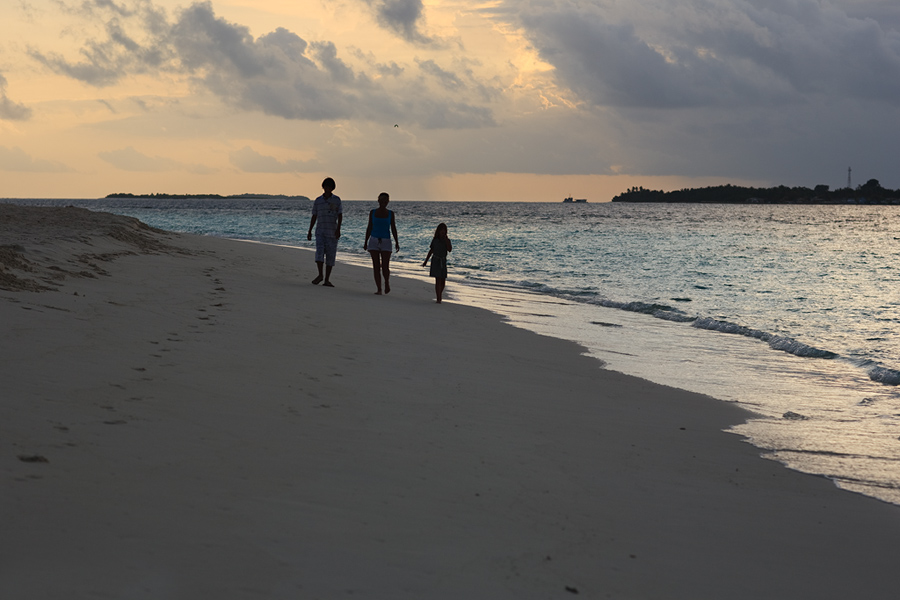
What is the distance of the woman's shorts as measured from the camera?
41.6ft

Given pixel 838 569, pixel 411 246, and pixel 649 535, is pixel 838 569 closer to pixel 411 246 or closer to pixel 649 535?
pixel 649 535

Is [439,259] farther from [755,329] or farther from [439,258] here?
[755,329]

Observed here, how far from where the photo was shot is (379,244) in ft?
41.6

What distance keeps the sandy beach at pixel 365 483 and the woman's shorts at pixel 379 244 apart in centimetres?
573

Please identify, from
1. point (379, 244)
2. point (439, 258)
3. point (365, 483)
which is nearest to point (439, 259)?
point (439, 258)

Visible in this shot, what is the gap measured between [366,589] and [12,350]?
3801mm

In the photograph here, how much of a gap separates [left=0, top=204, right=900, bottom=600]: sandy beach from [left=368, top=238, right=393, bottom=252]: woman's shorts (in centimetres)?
573

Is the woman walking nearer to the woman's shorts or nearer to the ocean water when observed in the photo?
the woman's shorts

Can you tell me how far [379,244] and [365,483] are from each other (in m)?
9.41

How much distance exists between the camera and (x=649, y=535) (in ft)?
11.1

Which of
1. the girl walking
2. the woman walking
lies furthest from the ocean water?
the woman walking

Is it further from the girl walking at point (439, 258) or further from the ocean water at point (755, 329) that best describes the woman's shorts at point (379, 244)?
the ocean water at point (755, 329)

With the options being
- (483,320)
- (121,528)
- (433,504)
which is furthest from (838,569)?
(483,320)

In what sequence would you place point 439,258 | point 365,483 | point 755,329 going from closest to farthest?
point 365,483, point 755,329, point 439,258
